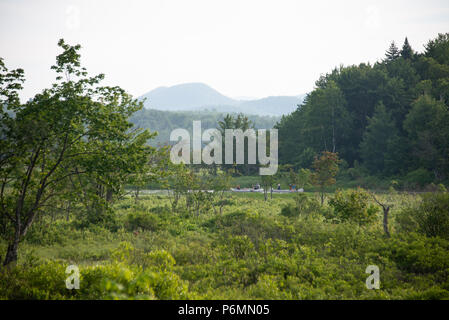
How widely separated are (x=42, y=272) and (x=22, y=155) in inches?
120

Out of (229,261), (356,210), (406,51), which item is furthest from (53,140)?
(406,51)

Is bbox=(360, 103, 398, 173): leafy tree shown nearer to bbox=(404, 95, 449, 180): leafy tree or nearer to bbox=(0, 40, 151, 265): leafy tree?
bbox=(404, 95, 449, 180): leafy tree

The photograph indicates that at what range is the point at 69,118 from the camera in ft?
29.5

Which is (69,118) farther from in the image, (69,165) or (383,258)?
(383,258)

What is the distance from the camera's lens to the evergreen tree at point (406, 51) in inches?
1783

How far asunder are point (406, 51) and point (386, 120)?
610 inches

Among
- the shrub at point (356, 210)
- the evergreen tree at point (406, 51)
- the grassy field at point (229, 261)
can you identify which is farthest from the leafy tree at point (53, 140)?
the evergreen tree at point (406, 51)

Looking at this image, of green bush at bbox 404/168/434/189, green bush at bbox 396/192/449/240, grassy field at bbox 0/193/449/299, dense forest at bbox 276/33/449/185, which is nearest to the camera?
grassy field at bbox 0/193/449/299

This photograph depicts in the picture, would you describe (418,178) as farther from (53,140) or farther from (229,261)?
(53,140)

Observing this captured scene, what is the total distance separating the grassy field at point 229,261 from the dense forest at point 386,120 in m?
23.5

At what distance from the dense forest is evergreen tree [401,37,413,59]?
48 millimetres

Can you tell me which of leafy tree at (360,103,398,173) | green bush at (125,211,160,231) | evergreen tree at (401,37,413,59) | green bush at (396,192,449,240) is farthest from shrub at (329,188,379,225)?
A: evergreen tree at (401,37,413,59)

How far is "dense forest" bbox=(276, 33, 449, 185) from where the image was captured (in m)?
31.5

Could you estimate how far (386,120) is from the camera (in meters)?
36.7
